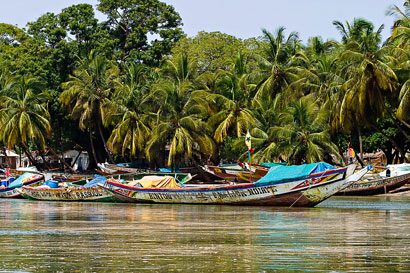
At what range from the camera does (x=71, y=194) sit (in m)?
37.1

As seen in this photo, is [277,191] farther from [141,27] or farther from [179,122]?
[141,27]

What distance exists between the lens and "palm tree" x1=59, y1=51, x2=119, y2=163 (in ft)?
192

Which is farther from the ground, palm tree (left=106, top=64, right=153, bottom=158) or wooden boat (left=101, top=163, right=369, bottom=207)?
palm tree (left=106, top=64, right=153, bottom=158)

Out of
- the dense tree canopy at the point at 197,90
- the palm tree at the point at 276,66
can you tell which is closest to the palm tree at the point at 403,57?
the dense tree canopy at the point at 197,90

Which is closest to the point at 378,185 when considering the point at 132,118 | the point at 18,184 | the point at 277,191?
the point at 277,191

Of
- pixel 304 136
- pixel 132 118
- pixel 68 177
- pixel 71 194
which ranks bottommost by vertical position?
pixel 71 194

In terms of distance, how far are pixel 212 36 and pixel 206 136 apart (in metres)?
17.1

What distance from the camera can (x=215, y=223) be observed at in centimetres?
2052

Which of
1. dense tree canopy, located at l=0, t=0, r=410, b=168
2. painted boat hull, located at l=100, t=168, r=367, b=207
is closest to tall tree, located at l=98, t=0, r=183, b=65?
dense tree canopy, located at l=0, t=0, r=410, b=168

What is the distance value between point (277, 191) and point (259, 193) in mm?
849

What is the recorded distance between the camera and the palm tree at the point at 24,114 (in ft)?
191

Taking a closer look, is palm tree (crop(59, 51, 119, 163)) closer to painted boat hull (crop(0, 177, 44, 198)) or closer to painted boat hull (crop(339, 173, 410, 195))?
painted boat hull (crop(0, 177, 44, 198))

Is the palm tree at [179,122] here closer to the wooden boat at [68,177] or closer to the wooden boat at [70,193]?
the wooden boat at [68,177]

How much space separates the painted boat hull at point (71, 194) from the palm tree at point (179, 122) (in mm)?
11951
